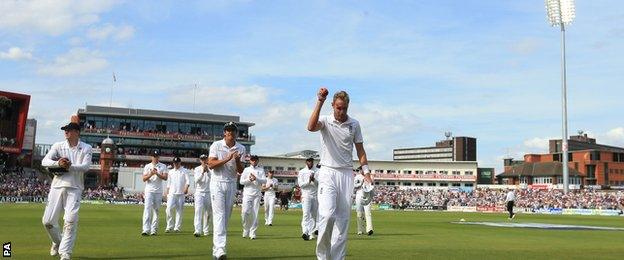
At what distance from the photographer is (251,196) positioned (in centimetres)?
1709

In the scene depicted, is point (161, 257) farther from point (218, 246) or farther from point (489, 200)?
point (489, 200)

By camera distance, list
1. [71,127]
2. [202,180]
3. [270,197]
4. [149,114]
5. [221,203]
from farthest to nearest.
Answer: [149,114], [270,197], [202,180], [221,203], [71,127]

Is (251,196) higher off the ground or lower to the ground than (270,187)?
lower

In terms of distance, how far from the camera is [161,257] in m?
11.1

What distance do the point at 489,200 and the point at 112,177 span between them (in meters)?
62.5

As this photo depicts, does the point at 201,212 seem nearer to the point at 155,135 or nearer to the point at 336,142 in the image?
the point at 336,142

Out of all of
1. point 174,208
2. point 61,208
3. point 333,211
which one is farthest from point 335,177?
point 174,208

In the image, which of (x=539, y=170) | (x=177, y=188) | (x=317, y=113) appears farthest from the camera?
(x=539, y=170)

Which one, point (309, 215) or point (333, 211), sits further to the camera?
point (309, 215)

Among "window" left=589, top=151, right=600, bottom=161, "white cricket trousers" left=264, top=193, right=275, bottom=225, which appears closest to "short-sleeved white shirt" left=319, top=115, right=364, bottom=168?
"white cricket trousers" left=264, top=193, right=275, bottom=225

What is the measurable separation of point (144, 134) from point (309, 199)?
99606mm

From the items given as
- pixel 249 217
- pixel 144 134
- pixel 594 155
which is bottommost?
pixel 249 217

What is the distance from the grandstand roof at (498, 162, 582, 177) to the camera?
13682 centimetres

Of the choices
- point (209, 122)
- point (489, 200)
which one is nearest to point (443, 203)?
point (489, 200)
